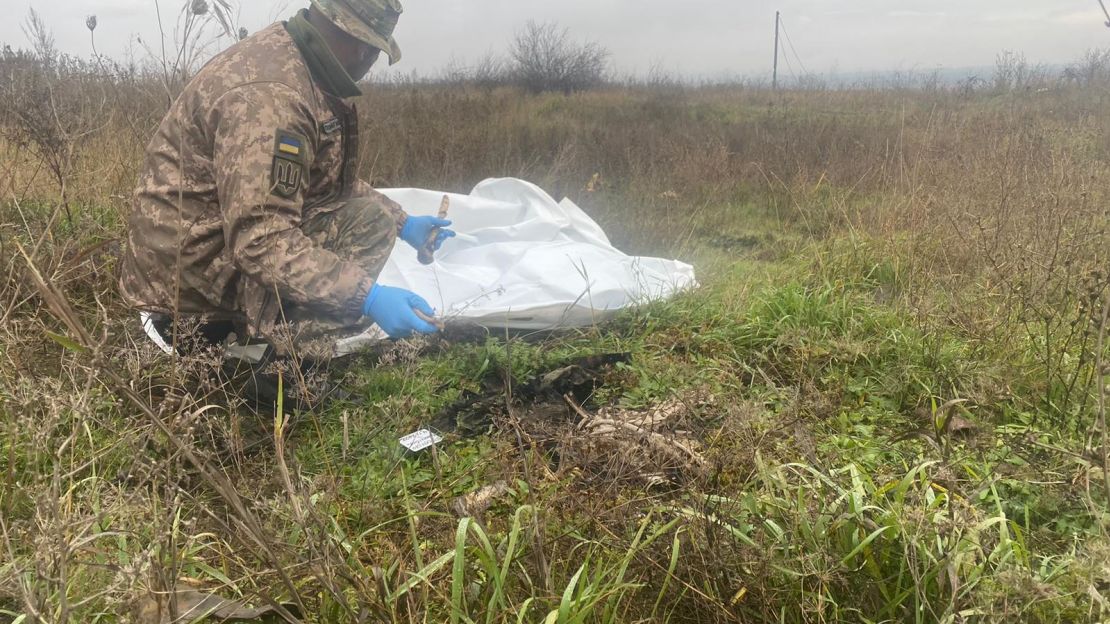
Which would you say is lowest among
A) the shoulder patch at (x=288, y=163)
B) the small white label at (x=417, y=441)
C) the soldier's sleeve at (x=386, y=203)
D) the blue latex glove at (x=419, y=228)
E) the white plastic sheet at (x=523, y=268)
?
the small white label at (x=417, y=441)

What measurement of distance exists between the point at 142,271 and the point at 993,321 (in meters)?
3.15

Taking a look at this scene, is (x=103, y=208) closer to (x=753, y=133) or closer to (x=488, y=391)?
(x=488, y=391)

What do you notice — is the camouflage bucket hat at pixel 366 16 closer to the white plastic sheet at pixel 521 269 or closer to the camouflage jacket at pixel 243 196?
the camouflage jacket at pixel 243 196

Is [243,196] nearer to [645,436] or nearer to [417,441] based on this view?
[417,441]

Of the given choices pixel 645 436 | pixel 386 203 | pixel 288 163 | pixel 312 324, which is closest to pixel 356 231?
pixel 386 203

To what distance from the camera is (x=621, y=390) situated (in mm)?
2615

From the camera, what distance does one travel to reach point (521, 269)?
3.29 metres

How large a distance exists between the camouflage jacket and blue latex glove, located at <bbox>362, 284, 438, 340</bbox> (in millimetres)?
48

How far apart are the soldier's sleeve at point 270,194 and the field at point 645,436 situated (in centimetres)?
39

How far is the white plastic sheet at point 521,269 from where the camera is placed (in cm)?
305

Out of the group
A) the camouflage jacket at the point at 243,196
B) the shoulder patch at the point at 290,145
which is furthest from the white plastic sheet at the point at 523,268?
the shoulder patch at the point at 290,145

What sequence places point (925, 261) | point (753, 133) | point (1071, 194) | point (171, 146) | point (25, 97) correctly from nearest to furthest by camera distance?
point (171, 146)
point (1071, 194)
point (25, 97)
point (925, 261)
point (753, 133)

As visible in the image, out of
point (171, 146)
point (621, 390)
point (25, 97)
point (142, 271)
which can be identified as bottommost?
point (621, 390)

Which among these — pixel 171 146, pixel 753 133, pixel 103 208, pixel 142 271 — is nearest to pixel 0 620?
pixel 142 271
